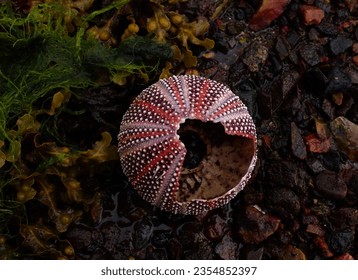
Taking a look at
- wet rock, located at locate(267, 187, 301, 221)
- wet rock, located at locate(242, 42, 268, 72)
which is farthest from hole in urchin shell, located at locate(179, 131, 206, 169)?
wet rock, located at locate(242, 42, 268, 72)

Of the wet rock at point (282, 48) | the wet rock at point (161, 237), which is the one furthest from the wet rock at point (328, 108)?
the wet rock at point (161, 237)

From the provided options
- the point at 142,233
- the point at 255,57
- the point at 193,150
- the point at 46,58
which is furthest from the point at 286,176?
the point at 46,58

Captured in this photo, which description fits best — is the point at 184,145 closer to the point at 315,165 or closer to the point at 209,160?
the point at 209,160

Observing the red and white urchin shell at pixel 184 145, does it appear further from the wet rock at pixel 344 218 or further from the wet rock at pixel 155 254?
the wet rock at pixel 344 218

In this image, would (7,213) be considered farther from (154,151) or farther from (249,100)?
(249,100)

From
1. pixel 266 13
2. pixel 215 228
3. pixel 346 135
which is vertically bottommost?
pixel 215 228

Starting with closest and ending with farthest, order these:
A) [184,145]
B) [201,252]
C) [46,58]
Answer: [184,145] < [46,58] < [201,252]

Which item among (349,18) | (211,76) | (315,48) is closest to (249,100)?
(211,76)
